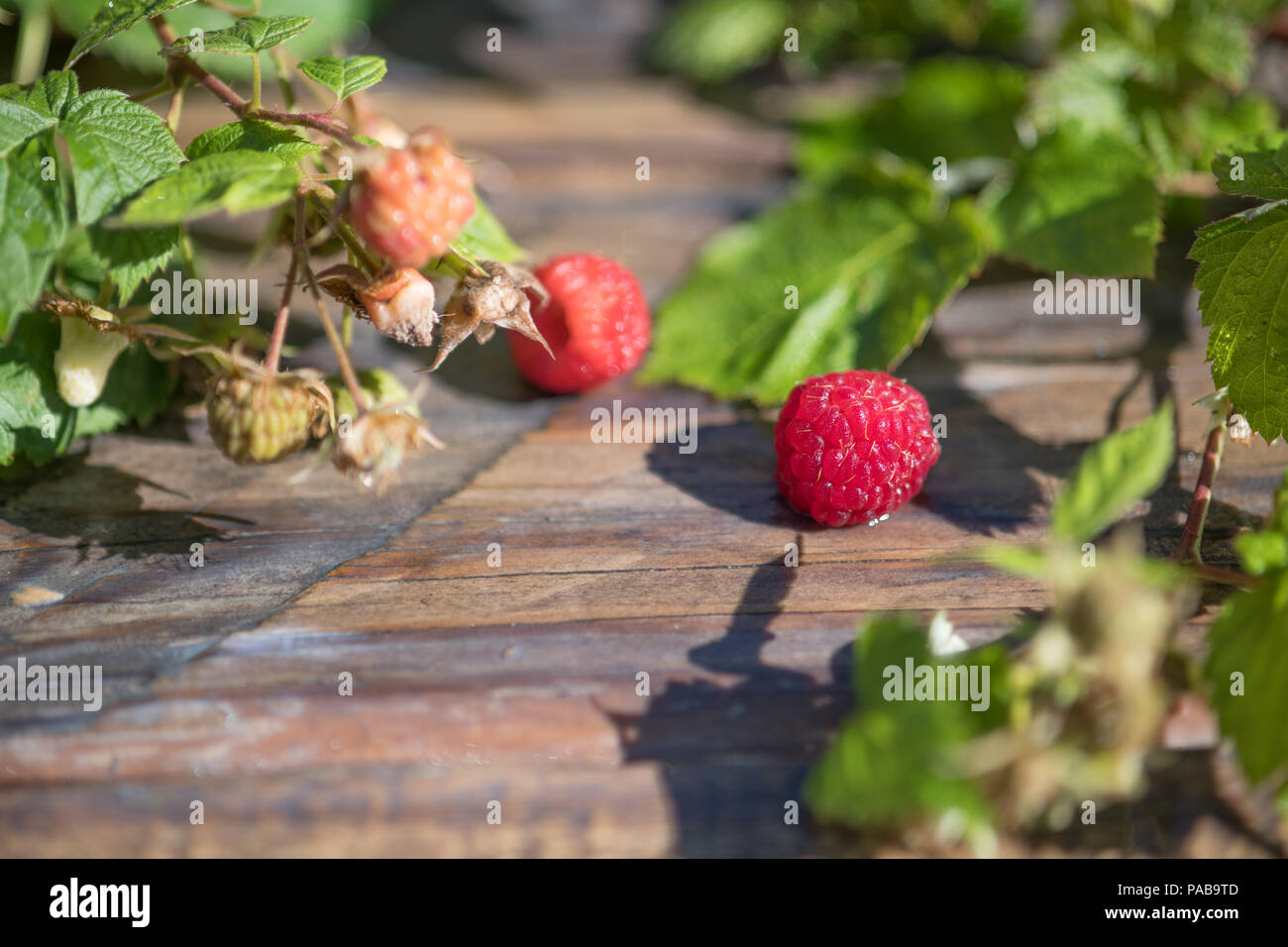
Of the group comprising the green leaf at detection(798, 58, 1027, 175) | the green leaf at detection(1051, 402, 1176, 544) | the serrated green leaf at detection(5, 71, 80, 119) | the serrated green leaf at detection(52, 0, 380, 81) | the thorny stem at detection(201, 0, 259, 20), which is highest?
the serrated green leaf at detection(52, 0, 380, 81)

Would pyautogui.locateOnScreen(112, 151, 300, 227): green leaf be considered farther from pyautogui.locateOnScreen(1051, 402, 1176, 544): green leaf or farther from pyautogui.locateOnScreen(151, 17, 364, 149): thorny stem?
pyautogui.locateOnScreen(1051, 402, 1176, 544): green leaf

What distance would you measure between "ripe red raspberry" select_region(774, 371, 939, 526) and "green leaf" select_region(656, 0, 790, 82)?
3.11 feet

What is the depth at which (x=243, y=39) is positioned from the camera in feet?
2.47

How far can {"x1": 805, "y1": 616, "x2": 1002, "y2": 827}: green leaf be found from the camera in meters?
0.53

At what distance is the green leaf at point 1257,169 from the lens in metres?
0.81

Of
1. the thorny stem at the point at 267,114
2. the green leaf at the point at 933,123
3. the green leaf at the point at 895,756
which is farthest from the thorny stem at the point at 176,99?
the green leaf at the point at 933,123

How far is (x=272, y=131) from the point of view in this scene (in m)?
0.75

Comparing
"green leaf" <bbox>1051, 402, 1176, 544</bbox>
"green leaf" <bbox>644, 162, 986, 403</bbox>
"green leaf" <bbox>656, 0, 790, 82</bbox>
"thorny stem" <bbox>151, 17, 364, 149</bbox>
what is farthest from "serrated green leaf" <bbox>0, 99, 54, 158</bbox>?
"green leaf" <bbox>656, 0, 790, 82</bbox>

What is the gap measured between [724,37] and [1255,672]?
1312mm

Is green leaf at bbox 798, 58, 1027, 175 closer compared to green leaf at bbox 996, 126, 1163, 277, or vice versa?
green leaf at bbox 996, 126, 1163, 277

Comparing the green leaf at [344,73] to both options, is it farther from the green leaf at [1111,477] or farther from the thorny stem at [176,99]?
the green leaf at [1111,477]

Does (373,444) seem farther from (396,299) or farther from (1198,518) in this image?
(1198,518)
